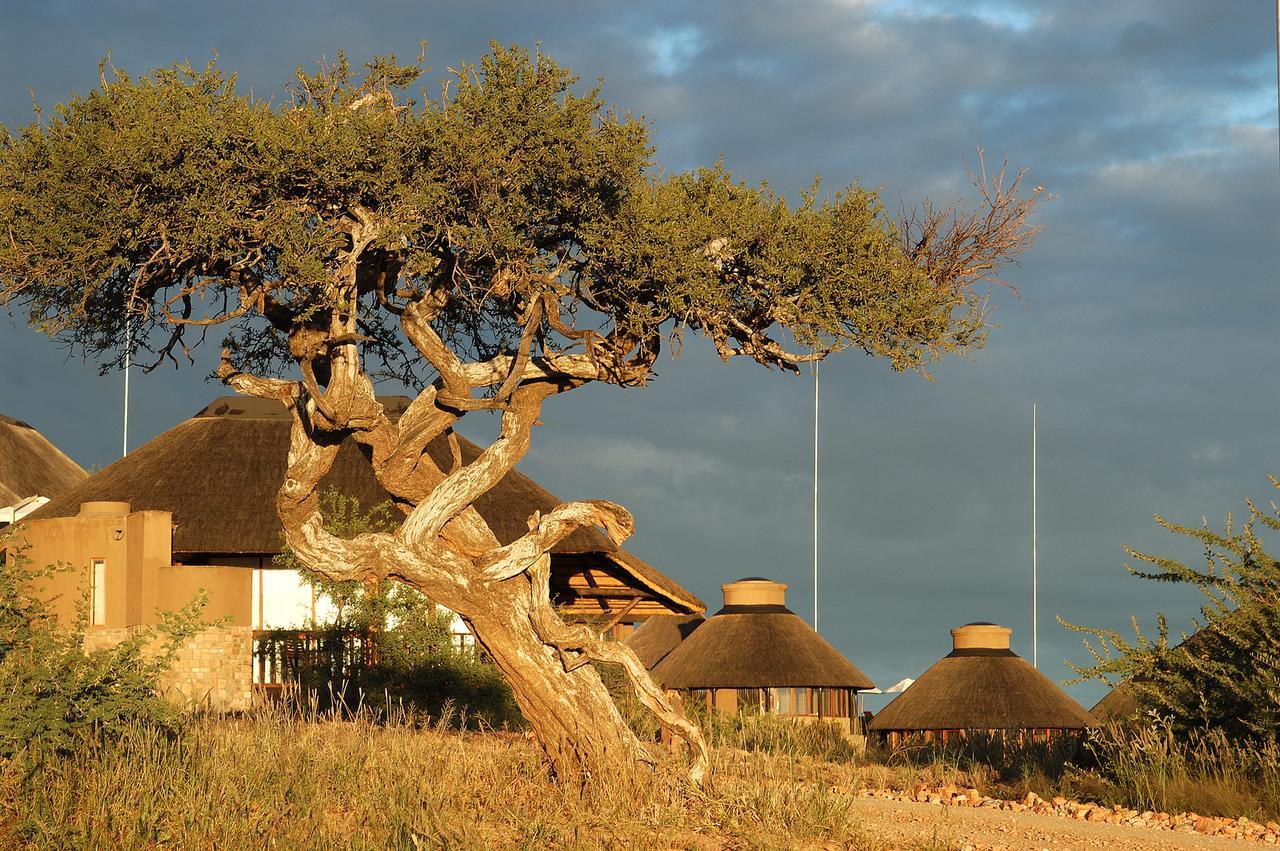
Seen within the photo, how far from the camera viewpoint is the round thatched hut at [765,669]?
38.4 meters

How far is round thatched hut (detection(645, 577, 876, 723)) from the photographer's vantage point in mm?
38375

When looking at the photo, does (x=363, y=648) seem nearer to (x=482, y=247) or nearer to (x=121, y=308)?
(x=121, y=308)

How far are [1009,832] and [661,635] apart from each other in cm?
3491

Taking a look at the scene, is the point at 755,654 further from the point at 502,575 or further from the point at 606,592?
the point at 502,575

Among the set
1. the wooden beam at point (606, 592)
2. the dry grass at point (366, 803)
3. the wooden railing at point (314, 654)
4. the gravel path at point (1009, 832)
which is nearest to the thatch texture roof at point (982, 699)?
the wooden beam at point (606, 592)

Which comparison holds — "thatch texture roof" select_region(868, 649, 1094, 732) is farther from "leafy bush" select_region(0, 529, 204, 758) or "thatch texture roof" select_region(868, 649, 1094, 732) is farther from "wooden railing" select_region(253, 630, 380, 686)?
"leafy bush" select_region(0, 529, 204, 758)

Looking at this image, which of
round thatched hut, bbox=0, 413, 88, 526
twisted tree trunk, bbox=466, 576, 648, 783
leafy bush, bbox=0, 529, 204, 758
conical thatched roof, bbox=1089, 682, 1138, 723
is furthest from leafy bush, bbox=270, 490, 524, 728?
round thatched hut, bbox=0, 413, 88, 526

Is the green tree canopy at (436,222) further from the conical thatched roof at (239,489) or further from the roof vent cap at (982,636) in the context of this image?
the roof vent cap at (982,636)

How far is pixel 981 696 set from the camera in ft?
124

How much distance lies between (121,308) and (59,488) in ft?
103

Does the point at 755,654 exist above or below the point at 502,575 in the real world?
below

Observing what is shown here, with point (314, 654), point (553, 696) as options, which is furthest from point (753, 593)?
point (553, 696)

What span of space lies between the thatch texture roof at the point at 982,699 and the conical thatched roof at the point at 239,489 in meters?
8.91

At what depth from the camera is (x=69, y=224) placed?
14.3 meters
